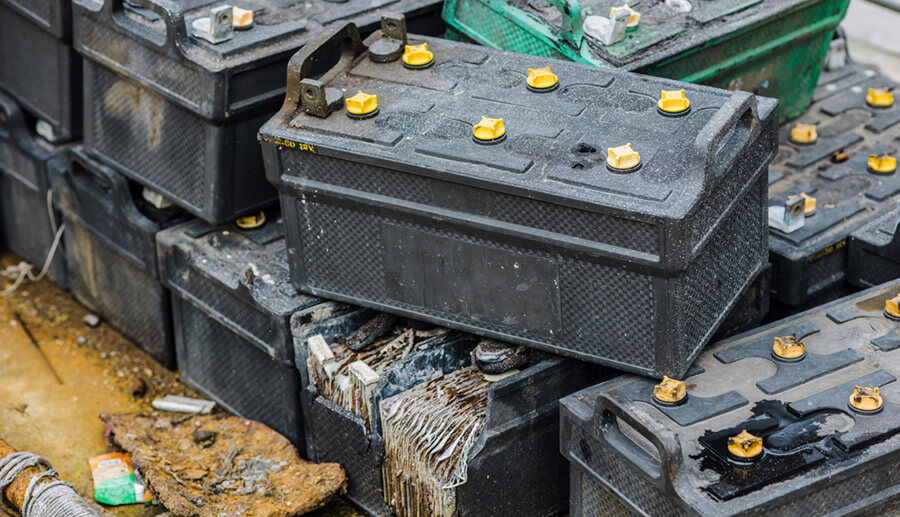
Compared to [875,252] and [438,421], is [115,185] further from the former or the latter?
[875,252]

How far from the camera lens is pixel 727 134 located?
4227mm

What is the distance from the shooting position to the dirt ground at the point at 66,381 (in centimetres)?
521

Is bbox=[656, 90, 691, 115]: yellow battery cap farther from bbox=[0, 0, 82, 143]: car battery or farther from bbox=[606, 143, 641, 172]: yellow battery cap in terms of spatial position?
bbox=[0, 0, 82, 143]: car battery

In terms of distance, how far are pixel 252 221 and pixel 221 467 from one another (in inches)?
39.9

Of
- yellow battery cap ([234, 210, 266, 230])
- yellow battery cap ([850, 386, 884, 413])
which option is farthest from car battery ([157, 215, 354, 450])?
yellow battery cap ([850, 386, 884, 413])

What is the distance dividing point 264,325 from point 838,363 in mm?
2067

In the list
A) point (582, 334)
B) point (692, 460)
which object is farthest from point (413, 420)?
point (692, 460)

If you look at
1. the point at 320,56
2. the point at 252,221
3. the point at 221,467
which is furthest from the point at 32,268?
the point at 320,56

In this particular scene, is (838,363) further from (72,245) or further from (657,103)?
(72,245)

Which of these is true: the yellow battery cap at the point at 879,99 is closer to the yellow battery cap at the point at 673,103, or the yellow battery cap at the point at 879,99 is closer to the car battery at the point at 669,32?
the car battery at the point at 669,32

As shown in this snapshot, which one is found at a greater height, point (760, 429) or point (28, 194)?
point (760, 429)

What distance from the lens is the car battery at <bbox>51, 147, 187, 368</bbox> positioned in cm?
535

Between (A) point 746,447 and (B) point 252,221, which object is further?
(B) point 252,221

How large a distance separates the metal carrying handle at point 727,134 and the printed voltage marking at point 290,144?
1.30 meters
